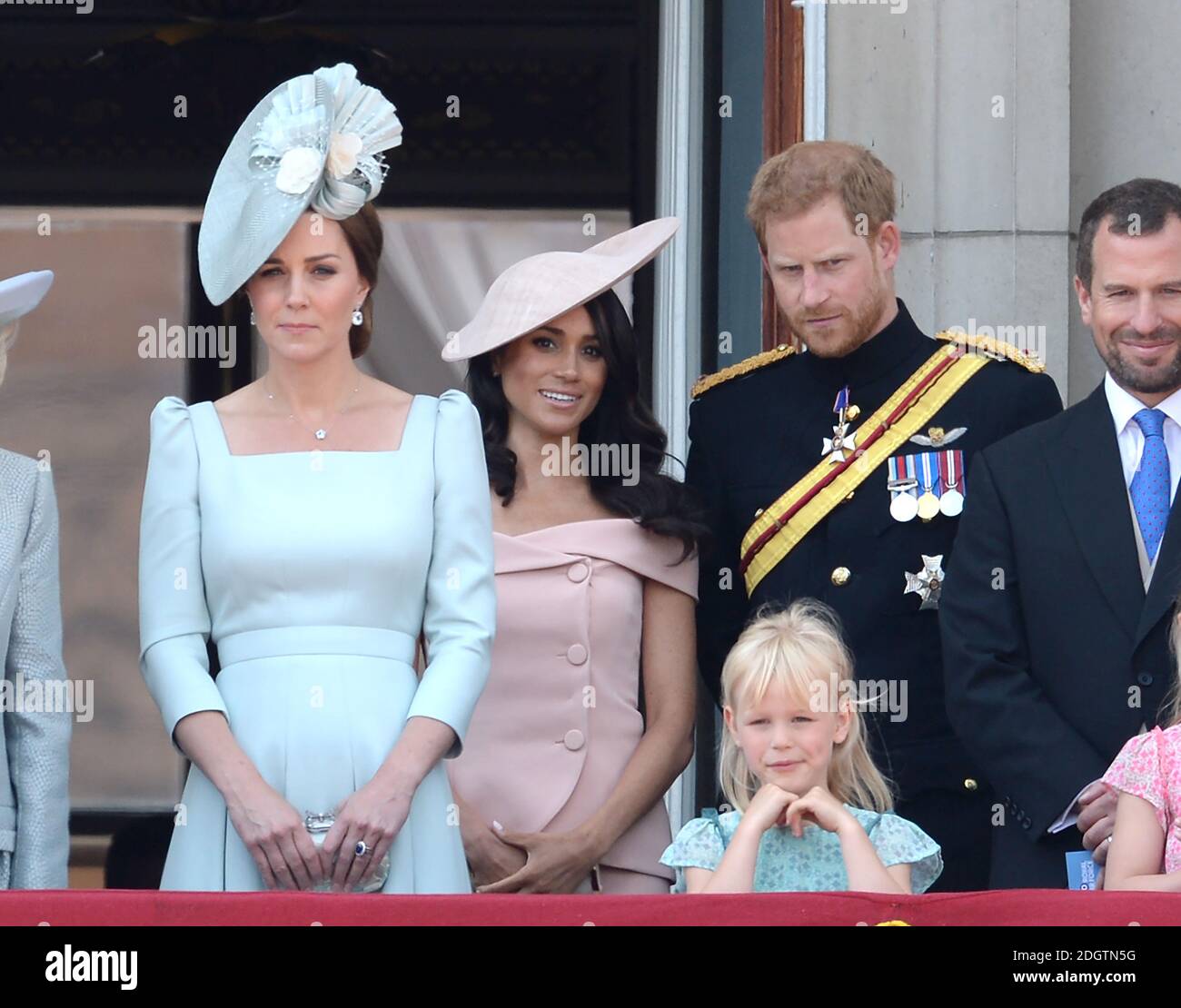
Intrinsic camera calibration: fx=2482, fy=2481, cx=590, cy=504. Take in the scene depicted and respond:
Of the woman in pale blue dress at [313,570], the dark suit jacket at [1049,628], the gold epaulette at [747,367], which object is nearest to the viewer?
the woman in pale blue dress at [313,570]

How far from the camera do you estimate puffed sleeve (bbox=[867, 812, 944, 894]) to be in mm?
3584

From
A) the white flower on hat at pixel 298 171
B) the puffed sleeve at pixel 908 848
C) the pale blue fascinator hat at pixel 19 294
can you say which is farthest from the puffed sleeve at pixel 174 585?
Result: the puffed sleeve at pixel 908 848

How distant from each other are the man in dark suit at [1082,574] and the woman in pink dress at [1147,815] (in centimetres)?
11

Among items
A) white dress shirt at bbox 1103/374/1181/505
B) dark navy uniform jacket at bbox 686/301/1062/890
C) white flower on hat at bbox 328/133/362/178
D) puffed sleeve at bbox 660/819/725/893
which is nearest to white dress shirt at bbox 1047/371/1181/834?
white dress shirt at bbox 1103/374/1181/505

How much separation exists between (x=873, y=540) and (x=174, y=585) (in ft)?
3.99

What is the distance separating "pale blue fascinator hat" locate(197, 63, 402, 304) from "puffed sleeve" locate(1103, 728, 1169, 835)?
4.53ft

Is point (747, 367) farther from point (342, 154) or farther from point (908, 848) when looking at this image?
point (908, 848)

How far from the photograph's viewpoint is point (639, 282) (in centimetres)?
575

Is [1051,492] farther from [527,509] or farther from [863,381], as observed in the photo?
[527,509]

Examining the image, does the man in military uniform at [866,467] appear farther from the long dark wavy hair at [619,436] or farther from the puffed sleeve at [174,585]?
the puffed sleeve at [174,585]

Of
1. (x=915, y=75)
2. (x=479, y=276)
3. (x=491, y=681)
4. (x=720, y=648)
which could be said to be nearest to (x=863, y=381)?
(x=720, y=648)

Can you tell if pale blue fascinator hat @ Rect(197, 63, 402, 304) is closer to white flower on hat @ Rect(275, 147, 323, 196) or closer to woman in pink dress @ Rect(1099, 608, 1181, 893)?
white flower on hat @ Rect(275, 147, 323, 196)

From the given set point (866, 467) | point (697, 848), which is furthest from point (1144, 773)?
point (866, 467)

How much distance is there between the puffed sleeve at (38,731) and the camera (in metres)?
3.55
